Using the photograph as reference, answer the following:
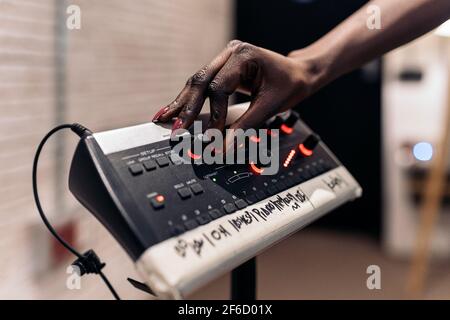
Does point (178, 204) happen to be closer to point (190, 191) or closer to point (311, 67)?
point (190, 191)

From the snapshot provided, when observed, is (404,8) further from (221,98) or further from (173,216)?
(173,216)

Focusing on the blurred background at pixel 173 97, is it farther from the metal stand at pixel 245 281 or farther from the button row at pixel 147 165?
the button row at pixel 147 165

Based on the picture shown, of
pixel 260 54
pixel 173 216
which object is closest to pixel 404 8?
pixel 260 54

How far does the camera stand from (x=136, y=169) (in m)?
0.61

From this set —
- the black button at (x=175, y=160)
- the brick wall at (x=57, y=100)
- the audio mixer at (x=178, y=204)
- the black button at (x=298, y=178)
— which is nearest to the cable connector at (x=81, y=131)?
the audio mixer at (x=178, y=204)

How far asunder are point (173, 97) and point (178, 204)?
4.73 feet

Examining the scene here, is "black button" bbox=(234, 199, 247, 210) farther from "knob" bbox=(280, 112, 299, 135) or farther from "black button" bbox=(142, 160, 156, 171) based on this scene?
"knob" bbox=(280, 112, 299, 135)

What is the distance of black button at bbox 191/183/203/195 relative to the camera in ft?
2.10

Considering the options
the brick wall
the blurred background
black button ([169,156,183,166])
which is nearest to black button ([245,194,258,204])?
black button ([169,156,183,166])

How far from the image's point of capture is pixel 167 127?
2.36 feet

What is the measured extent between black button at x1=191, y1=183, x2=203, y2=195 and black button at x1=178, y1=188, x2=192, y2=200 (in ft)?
0.03

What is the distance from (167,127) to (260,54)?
185mm

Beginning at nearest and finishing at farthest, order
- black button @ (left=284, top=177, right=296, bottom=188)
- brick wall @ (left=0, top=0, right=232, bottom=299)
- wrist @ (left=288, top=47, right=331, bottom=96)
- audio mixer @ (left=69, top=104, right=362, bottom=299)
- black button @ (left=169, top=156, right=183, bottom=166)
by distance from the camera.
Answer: audio mixer @ (left=69, top=104, right=362, bottom=299), black button @ (left=169, top=156, right=183, bottom=166), black button @ (left=284, top=177, right=296, bottom=188), wrist @ (left=288, top=47, right=331, bottom=96), brick wall @ (left=0, top=0, right=232, bottom=299)

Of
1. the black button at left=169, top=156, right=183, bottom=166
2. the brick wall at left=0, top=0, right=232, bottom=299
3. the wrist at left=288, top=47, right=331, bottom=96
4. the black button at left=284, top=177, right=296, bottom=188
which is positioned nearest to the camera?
the black button at left=169, top=156, right=183, bottom=166
